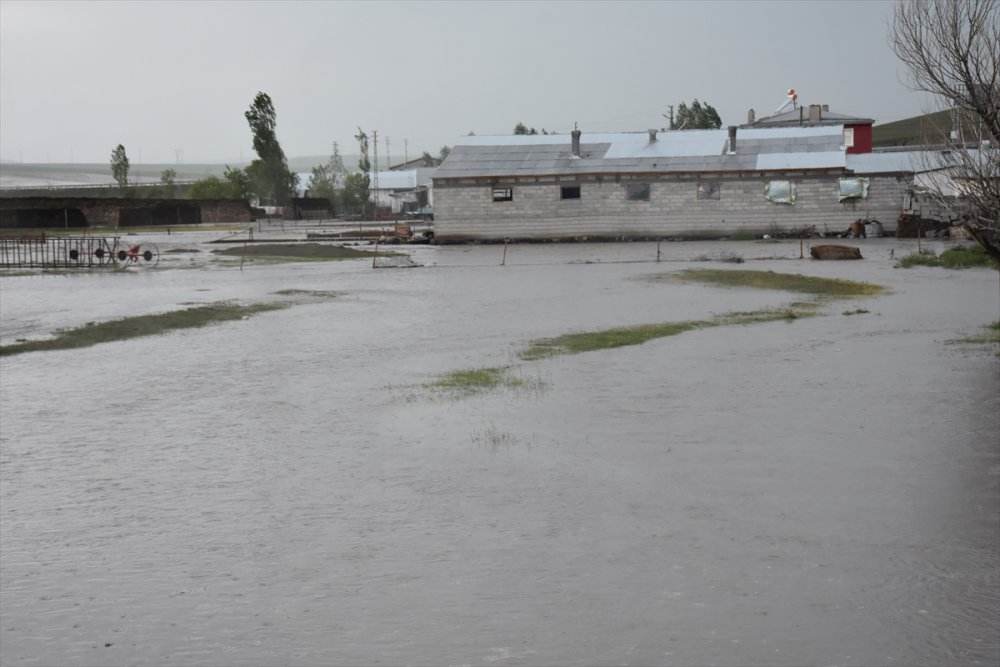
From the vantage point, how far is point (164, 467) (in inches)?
446

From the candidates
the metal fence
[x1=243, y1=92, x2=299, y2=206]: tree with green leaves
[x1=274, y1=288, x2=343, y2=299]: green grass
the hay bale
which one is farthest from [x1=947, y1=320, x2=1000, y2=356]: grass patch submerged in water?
[x1=243, y1=92, x2=299, y2=206]: tree with green leaves

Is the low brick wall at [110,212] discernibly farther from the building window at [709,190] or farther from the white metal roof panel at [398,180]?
the building window at [709,190]

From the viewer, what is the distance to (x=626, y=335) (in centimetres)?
2020

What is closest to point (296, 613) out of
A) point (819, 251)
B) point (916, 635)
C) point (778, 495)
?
point (916, 635)

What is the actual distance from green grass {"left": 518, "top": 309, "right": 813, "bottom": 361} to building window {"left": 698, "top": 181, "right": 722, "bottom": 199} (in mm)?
29649

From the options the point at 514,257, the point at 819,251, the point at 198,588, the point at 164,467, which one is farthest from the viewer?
the point at 514,257

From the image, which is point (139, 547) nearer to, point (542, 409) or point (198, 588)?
point (198, 588)

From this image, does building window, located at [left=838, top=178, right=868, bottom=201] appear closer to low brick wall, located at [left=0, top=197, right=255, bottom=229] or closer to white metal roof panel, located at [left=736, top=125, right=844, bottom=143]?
white metal roof panel, located at [left=736, top=125, right=844, bottom=143]

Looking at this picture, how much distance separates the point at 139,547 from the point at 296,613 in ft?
6.64

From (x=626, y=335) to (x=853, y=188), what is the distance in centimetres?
3413

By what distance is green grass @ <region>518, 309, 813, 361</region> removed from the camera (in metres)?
18.7

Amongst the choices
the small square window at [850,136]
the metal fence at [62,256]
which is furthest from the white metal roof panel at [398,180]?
the metal fence at [62,256]

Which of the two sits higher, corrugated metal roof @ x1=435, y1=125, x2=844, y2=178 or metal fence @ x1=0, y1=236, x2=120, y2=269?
corrugated metal roof @ x1=435, y1=125, x2=844, y2=178

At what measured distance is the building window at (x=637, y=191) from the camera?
174 ft
